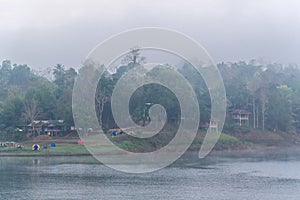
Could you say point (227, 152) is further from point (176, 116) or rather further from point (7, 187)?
point (7, 187)

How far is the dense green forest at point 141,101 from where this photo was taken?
51312 mm

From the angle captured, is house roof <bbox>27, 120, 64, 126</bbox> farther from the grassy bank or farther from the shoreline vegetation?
the grassy bank

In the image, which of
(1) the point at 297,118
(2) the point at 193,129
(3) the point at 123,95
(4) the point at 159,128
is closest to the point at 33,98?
(3) the point at 123,95

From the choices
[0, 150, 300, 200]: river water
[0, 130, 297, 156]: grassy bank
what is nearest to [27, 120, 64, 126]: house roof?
[0, 130, 297, 156]: grassy bank

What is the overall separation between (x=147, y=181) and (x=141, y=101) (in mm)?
23113

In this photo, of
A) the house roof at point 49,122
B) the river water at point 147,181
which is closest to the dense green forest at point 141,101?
the house roof at point 49,122

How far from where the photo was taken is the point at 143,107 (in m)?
52.0

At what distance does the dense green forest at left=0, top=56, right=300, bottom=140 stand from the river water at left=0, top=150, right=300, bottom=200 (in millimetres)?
12162

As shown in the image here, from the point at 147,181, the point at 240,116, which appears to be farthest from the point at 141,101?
the point at 147,181

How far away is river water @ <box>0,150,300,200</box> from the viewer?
26.1 m

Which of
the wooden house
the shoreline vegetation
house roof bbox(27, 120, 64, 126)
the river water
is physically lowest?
the river water

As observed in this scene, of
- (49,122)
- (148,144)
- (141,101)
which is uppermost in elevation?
(141,101)

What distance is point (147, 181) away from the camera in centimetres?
3028

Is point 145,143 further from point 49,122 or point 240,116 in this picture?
point 240,116
